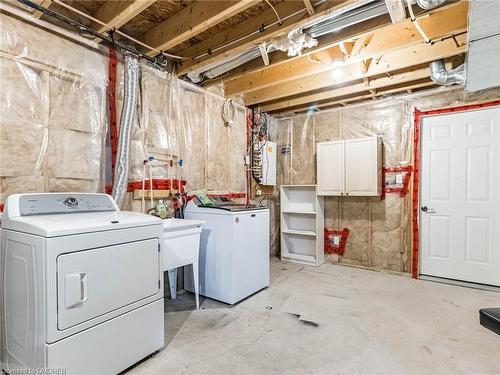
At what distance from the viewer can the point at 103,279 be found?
1.59 metres

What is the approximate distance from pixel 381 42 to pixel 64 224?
2908 mm

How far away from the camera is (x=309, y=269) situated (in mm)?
4070

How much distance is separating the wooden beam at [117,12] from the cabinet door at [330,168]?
2977 mm

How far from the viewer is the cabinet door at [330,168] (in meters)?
4.03

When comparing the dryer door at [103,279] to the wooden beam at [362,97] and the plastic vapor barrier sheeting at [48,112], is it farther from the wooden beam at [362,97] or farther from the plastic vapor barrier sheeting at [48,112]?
the wooden beam at [362,97]

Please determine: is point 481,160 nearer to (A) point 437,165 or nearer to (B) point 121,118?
(A) point 437,165

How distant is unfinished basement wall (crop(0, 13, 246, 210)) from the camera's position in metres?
1.97

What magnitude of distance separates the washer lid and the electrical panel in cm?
270

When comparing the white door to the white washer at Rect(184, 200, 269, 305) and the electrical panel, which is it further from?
the white washer at Rect(184, 200, 269, 305)

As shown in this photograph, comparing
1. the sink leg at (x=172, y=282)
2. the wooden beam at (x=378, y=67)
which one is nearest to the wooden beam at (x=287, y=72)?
the wooden beam at (x=378, y=67)

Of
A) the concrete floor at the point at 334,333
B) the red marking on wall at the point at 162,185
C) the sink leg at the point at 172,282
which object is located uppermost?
the red marking on wall at the point at 162,185

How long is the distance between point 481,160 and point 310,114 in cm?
234

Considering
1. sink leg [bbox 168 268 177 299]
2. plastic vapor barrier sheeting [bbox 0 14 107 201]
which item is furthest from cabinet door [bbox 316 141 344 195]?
plastic vapor barrier sheeting [bbox 0 14 107 201]

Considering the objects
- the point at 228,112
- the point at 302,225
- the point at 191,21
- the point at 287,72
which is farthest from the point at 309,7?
the point at 302,225
